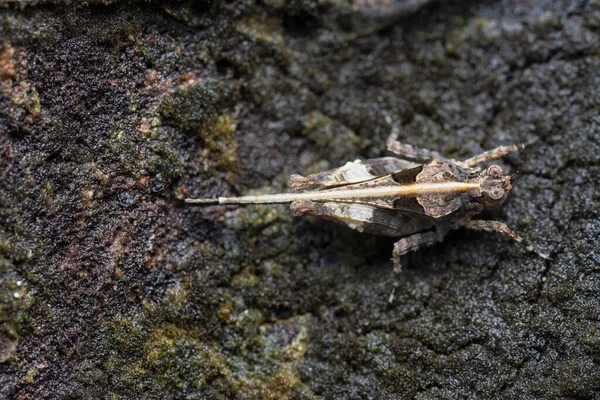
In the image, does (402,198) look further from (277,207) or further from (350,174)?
(277,207)

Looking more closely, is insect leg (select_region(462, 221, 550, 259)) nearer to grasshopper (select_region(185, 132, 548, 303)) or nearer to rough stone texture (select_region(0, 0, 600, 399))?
grasshopper (select_region(185, 132, 548, 303))

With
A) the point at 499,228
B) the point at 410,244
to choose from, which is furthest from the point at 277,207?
the point at 499,228

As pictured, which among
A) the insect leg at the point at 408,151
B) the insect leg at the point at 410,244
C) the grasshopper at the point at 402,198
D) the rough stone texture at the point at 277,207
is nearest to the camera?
the rough stone texture at the point at 277,207

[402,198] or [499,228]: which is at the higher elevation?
[402,198]

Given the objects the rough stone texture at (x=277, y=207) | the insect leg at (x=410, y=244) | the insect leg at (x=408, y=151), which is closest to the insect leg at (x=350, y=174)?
the insect leg at (x=408, y=151)

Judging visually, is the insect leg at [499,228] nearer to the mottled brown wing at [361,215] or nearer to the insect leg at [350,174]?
the mottled brown wing at [361,215]

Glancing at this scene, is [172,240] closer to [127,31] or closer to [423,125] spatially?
[127,31]

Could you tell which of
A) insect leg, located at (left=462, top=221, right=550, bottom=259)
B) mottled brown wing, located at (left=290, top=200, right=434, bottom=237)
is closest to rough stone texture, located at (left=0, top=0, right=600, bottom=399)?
insect leg, located at (left=462, top=221, right=550, bottom=259)

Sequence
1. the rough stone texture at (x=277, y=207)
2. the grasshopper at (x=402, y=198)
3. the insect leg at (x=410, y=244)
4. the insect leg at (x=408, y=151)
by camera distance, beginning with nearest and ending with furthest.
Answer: the rough stone texture at (x=277, y=207) → the grasshopper at (x=402, y=198) → the insect leg at (x=410, y=244) → the insect leg at (x=408, y=151)
